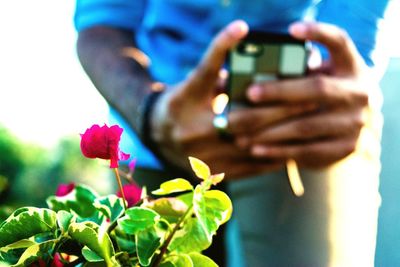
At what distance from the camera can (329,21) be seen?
4.36 ft

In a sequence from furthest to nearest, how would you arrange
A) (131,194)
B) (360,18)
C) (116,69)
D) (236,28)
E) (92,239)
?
(116,69) → (360,18) → (236,28) → (131,194) → (92,239)

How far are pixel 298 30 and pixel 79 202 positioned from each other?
587mm

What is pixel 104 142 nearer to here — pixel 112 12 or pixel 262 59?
pixel 262 59

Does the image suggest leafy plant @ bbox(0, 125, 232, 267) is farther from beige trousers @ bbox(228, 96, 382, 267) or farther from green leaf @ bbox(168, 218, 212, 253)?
beige trousers @ bbox(228, 96, 382, 267)

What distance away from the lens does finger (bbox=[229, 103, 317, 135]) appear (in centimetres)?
108

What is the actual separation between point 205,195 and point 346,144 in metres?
0.72

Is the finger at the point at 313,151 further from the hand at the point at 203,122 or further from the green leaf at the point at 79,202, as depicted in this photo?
the green leaf at the point at 79,202

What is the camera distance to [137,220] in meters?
0.41

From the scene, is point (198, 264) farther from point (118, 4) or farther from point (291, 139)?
point (118, 4)

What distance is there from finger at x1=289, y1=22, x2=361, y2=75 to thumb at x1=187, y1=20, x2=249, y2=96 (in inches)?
2.9

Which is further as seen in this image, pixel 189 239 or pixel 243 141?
pixel 243 141

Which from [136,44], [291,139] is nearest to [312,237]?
[291,139]

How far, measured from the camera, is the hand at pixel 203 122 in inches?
42.9

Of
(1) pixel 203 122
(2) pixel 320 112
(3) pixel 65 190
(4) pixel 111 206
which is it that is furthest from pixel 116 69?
(4) pixel 111 206
